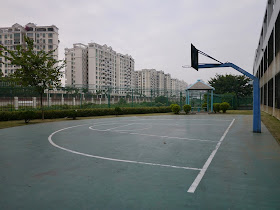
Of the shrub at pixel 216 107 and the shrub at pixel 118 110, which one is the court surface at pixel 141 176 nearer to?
the shrub at pixel 118 110

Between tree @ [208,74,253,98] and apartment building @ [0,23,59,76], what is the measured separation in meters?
64.6

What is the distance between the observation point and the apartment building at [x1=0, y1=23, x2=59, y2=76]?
89.4 m

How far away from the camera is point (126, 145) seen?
8297 mm

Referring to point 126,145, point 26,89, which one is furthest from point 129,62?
point 126,145

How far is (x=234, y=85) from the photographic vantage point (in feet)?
143

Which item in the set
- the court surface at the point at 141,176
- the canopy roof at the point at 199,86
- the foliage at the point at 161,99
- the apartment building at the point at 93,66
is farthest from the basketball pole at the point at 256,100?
the apartment building at the point at 93,66

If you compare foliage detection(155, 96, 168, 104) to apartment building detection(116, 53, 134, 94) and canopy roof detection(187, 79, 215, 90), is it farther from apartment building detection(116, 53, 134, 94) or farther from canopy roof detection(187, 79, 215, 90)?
apartment building detection(116, 53, 134, 94)

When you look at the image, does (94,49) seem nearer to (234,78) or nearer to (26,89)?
(234,78)

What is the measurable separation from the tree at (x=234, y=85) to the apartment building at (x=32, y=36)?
64.6 metres

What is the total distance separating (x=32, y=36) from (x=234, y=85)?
77.0 metres

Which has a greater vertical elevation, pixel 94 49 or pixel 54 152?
pixel 94 49

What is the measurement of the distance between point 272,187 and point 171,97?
90.8 ft

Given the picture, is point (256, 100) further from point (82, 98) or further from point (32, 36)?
point (32, 36)

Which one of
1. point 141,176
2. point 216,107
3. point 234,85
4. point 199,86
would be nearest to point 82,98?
point 199,86
